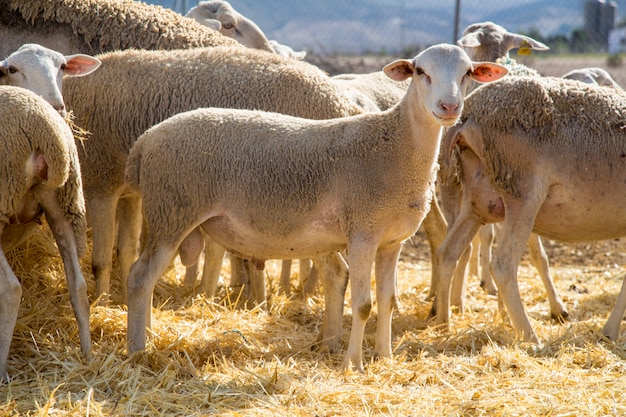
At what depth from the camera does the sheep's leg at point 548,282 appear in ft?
20.3

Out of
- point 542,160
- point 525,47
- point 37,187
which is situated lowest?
point 37,187

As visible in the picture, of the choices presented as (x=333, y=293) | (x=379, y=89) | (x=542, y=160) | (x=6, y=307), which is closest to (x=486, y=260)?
(x=379, y=89)

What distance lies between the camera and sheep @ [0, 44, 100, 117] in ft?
15.8

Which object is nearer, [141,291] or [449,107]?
[449,107]

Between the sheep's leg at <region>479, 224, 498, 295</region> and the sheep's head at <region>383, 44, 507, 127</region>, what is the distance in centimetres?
285

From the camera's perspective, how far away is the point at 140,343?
4.52m

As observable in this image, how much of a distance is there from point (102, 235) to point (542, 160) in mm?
2620

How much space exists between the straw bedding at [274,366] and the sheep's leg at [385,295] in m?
0.10

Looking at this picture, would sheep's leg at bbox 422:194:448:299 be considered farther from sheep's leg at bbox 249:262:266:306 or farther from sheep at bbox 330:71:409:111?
sheep's leg at bbox 249:262:266:306

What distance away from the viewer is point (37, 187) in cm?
432

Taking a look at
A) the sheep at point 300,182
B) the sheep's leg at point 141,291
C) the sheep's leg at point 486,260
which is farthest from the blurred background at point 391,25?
the sheep's leg at point 141,291

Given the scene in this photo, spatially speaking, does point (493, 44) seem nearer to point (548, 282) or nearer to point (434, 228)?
point (434, 228)

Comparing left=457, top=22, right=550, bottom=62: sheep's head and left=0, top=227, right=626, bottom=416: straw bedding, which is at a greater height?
left=457, top=22, right=550, bottom=62: sheep's head

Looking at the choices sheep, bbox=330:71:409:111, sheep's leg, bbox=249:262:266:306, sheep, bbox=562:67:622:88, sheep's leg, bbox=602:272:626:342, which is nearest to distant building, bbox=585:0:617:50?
sheep, bbox=562:67:622:88
